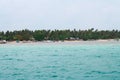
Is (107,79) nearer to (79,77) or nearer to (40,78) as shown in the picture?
(79,77)

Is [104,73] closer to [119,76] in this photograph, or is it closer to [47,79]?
[119,76]

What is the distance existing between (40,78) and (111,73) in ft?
22.2

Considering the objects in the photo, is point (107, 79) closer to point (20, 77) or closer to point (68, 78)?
point (68, 78)

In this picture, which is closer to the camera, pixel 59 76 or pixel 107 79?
pixel 107 79

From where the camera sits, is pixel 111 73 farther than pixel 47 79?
Yes

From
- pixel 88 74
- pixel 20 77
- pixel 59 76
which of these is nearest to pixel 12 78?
pixel 20 77

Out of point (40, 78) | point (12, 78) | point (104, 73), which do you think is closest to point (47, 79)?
point (40, 78)

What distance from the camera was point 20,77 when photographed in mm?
34875

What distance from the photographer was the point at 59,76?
35281 millimetres

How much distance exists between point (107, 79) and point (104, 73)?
3.91 m

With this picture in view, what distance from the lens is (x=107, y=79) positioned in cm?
3278

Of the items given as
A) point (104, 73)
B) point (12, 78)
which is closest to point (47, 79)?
point (12, 78)

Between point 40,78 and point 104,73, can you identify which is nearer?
point 40,78

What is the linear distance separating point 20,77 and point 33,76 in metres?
1.20
